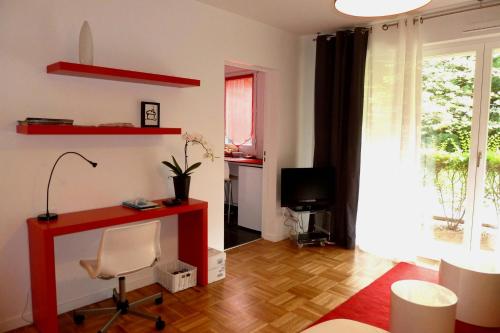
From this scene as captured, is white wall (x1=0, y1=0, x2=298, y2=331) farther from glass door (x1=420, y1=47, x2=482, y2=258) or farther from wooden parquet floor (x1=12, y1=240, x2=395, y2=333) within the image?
glass door (x1=420, y1=47, x2=482, y2=258)

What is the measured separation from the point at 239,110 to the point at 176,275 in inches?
139

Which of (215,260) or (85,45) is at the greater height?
(85,45)

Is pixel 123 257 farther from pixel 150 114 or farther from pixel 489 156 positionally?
pixel 489 156

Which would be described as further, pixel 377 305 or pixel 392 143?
pixel 392 143

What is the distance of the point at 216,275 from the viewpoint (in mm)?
3369

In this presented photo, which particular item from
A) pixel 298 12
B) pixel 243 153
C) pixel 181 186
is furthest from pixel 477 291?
pixel 243 153

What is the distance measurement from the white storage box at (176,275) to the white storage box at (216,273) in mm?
145

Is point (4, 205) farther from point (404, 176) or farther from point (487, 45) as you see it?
point (487, 45)

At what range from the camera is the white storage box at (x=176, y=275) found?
3.12 m

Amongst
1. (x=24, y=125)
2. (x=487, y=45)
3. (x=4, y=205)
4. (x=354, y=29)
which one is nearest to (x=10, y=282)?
(x=4, y=205)

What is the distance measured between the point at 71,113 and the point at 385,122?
3081 mm

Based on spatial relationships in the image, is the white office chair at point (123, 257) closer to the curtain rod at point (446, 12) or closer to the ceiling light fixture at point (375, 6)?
the ceiling light fixture at point (375, 6)

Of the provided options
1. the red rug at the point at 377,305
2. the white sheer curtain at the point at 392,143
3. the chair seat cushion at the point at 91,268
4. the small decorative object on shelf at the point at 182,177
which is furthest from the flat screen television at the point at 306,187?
the chair seat cushion at the point at 91,268

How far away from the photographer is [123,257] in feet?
7.88
